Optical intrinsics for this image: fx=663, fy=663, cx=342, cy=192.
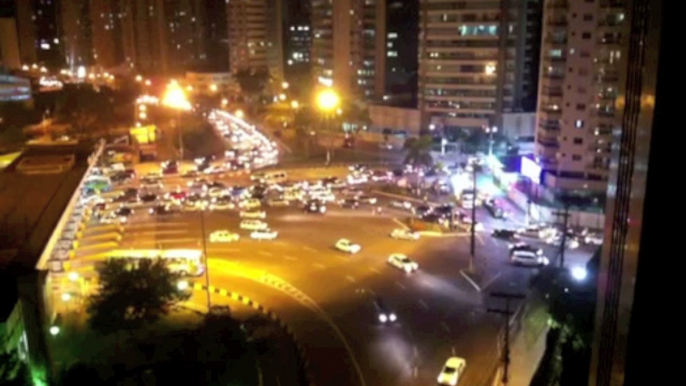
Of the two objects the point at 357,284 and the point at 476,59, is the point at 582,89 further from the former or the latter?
the point at 357,284

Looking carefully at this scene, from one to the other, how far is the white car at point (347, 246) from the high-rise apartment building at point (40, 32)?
79103 millimetres

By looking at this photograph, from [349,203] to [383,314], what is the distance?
55.9 feet

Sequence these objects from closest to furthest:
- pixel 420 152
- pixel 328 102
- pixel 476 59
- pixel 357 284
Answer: pixel 357 284
pixel 420 152
pixel 476 59
pixel 328 102

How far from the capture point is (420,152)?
155 ft

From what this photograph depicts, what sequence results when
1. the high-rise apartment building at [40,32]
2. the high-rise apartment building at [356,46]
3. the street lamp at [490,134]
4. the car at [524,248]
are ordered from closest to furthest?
the car at [524,248] → the street lamp at [490,134] → the high-rise apartment building at [356,46] → the high-rise apartment building at [40,32]

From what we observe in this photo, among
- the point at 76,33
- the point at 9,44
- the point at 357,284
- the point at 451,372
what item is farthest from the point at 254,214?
the point at 76,33

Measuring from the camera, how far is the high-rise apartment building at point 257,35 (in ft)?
293

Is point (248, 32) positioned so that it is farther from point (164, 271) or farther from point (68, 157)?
point (164, 271)

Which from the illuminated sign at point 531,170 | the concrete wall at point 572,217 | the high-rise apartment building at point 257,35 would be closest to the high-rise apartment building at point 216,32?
the high-rise apartment building at point 257,35

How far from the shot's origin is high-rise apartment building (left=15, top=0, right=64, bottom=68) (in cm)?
9300

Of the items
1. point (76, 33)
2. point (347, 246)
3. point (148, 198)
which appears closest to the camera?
point (347, 246)

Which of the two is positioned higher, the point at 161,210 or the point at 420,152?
the point at 420,152

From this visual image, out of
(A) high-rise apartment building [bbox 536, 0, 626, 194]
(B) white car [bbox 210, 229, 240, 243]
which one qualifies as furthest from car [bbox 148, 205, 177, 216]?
(A) high-rise apartment building [bbox 536, 0, 626, 194]

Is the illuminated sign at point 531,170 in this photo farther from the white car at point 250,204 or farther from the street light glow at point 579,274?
the white car at point 250,204
